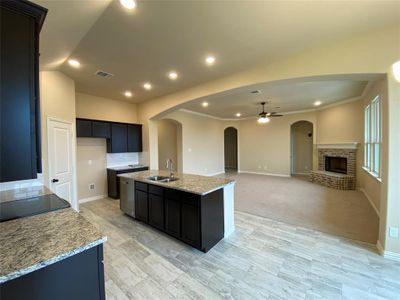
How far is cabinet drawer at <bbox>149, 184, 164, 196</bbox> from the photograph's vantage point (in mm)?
2884

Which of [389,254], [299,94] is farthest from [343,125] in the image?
[389,254]

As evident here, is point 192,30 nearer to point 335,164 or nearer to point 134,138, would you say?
point 134,138

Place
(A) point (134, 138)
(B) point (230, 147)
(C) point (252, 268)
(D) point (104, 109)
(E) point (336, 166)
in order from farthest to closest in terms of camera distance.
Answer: (B) point (230, 147) < (E) point (336, 166) < (A) point (134, 138) < (D) point (104, 109) < (C) point (252, 268)

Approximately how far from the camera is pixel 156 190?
9.73 feet

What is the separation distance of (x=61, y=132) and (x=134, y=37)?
98.6 inches

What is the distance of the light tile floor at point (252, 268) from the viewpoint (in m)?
1.83

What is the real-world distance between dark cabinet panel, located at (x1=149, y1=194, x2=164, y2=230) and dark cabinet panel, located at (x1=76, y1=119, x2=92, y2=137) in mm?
2720

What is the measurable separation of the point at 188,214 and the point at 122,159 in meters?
3.85

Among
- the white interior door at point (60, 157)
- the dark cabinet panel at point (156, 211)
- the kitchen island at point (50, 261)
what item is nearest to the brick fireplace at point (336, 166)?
the dark cabinet panel at point (156, 211)

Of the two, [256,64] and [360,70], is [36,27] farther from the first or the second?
[360,70]

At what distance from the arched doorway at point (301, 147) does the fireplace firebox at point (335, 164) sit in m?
1.46

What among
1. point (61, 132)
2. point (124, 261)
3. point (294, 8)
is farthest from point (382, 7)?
point (61, 132)

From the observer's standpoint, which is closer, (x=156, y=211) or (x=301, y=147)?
(x=156, y=211)

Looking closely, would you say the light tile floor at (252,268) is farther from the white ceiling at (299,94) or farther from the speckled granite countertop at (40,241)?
the white ceiling at (299,94)
